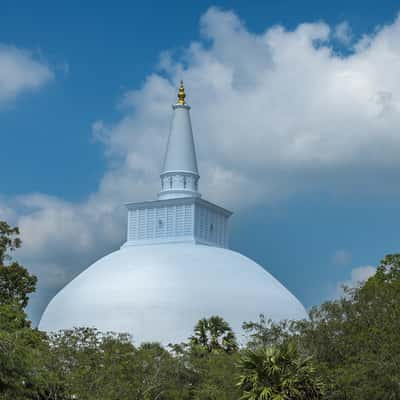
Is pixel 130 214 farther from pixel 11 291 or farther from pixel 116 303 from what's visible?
pixel 11 291

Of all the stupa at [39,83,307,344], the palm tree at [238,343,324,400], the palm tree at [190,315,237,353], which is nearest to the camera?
the palm tree at [238,343,324,400]

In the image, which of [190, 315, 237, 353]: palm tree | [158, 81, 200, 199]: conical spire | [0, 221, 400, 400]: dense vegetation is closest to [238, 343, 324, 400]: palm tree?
[0, 221, 400, 400]: dense vegetation

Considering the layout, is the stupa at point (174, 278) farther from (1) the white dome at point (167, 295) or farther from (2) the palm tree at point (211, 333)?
(2) the palm tree at point (211, 333)

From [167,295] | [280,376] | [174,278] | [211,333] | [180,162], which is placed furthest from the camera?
[180,162]

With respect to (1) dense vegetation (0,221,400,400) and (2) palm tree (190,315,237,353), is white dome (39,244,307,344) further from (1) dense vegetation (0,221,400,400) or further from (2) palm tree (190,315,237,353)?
(1) dense vegetation (0,221,400,400)

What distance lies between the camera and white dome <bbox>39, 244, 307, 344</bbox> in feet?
199

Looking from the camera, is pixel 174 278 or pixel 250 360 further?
pixel 174 278

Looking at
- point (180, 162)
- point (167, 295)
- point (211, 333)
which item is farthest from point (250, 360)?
point (180, 162)

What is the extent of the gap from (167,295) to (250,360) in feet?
107

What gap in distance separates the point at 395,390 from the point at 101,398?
10.7 m

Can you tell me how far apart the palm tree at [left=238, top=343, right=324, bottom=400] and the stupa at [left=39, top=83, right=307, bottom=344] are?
3068 cm

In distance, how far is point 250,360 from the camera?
2934cm

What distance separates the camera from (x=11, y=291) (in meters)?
41.5

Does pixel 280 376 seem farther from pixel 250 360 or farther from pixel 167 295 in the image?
pixel 167 295
